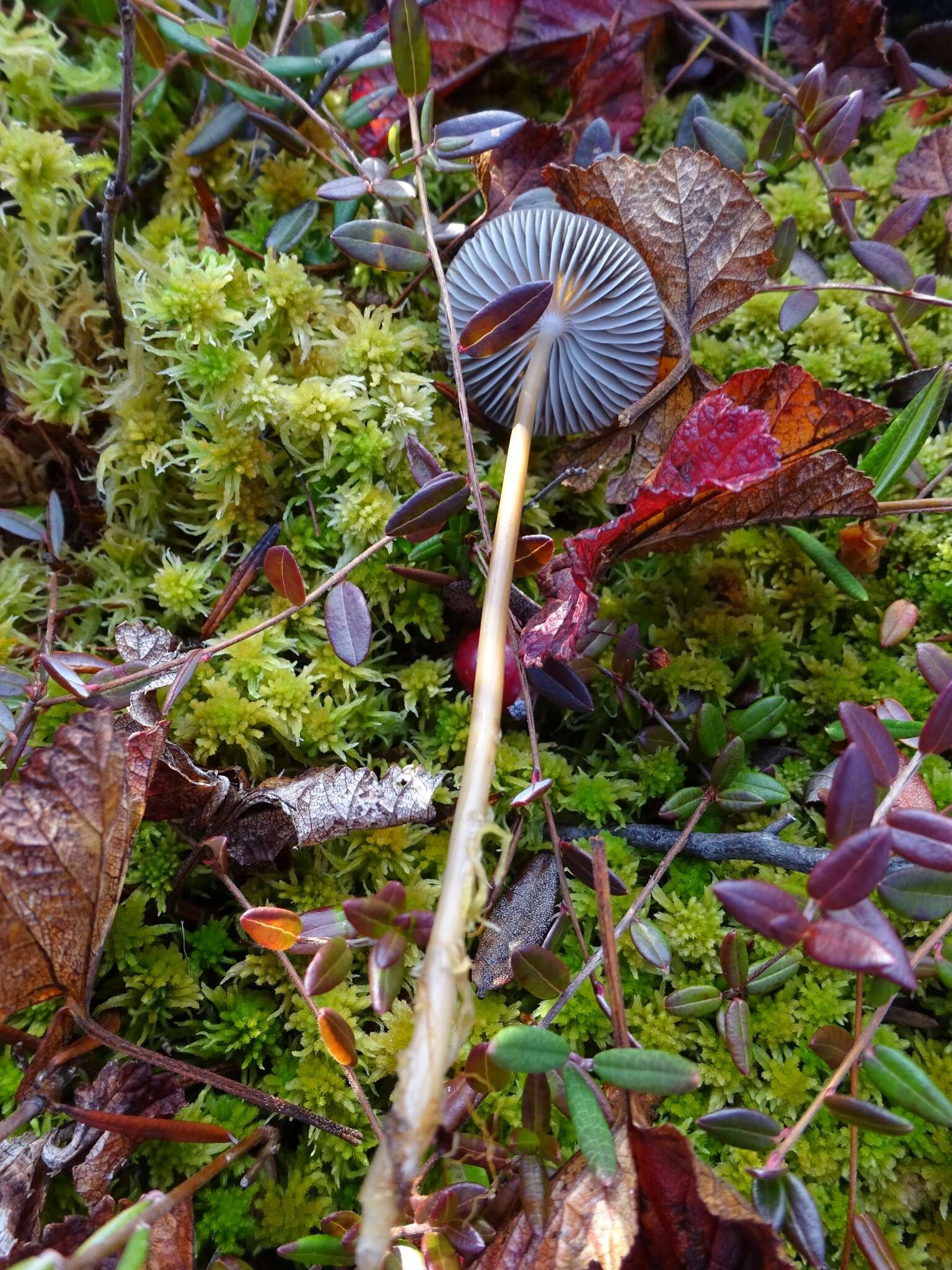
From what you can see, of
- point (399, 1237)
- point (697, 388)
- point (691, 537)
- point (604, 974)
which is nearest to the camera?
point (399, 1237)

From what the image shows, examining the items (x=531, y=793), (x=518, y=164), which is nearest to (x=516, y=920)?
(x=531, y=793)

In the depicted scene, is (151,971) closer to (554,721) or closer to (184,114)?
(554,721)

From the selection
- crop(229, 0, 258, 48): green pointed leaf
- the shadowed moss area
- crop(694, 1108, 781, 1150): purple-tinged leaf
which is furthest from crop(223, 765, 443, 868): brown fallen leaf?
crop(229, 0, 258, 48): green pointed leaf

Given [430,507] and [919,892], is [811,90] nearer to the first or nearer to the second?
[430,507]

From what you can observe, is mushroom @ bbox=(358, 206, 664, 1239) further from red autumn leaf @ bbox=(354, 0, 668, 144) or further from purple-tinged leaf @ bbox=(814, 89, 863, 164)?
red autumn leaf @ bbox=(354, 0, 668, 144)

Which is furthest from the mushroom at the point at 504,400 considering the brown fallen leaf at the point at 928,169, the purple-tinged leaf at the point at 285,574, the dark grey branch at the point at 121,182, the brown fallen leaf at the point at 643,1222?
the brown fallen leaf at the point at 928,169

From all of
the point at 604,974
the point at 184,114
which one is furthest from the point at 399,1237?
the point at 184,114
